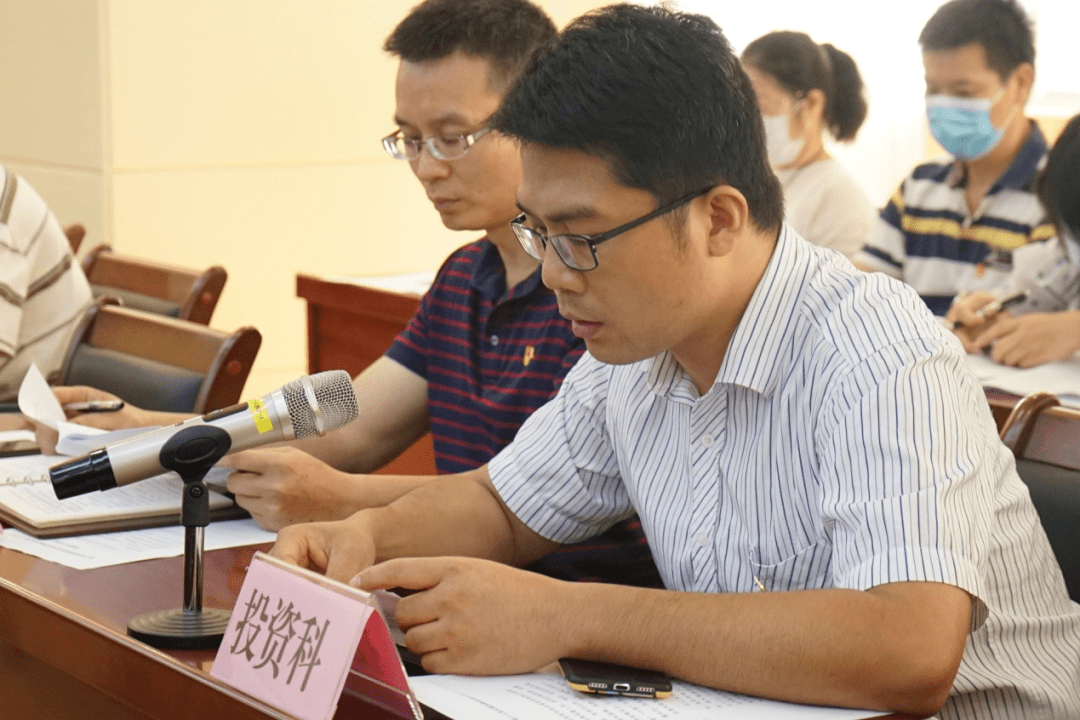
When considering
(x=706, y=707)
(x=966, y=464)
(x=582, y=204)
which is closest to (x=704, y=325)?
(x=582, y=204)

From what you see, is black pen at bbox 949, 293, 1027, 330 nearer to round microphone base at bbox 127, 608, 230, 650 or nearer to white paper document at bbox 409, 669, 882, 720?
white paper document at bbox 409, 669, 882, 720

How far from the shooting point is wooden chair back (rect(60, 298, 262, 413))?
6.56 feet

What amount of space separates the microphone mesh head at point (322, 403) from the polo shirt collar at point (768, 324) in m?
0.36

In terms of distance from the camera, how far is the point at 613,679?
39.6 inches

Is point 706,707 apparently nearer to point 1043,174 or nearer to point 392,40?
point 392,40

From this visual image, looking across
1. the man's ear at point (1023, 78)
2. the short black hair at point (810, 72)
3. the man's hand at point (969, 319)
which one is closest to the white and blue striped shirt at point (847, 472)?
the man's hand at point (969, 319)

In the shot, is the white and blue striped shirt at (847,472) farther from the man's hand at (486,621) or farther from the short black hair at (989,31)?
the short black hair at (989,31)

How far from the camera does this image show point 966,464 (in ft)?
3.48

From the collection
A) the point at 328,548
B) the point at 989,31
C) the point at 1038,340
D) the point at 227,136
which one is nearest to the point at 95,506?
the point at 328,548

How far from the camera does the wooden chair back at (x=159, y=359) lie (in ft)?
6.56

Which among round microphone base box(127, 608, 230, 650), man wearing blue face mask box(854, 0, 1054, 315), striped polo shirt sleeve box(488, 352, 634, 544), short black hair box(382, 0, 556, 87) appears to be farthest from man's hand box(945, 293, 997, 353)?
round microphone base box(127, 608, 230, 650)

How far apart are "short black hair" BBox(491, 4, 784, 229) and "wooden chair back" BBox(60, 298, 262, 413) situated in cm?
93

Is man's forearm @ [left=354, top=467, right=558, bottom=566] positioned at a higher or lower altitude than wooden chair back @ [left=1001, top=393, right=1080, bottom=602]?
lower

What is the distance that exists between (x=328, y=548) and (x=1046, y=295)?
5.97 ft
